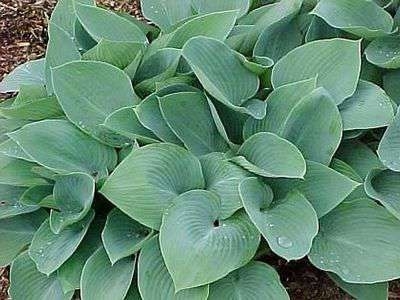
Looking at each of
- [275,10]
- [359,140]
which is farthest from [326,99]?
[275,10]

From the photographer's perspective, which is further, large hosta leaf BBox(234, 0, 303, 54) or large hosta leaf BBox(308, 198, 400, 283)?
large hosta leaf BBox(234, 0, 303, 54)

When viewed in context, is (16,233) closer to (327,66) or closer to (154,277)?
(154,277)

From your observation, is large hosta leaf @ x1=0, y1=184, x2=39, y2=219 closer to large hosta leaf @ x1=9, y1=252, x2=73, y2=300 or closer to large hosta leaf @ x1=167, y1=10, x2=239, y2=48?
large hosta leaf @ x1=9, y1=252, x2=73, y2=300

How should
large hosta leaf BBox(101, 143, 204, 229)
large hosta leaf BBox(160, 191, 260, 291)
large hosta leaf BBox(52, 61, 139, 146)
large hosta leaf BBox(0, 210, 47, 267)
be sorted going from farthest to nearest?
large hosta leaf BBox(0, 210, 47, 267) → large hosta leaf BBox(52, 61, 139, 146) → large hosta leaf BBox(101, 143, 204, 229) → large hosta leaf BBox(160, 191, 260, 291)

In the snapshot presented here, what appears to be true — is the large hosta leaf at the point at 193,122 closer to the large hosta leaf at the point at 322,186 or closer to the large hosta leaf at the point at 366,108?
the large hosta leaf at the point at 322,186

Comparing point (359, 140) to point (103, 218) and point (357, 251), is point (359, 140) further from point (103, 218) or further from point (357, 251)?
point (103, 218)

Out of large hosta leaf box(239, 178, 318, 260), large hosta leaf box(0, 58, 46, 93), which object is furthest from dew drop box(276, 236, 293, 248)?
large hosta leaf box(0, 58, 46, 93)

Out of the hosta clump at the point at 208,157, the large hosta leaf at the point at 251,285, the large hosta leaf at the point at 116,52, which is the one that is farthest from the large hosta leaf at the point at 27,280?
the large hosta leaf at the point at 116,52
